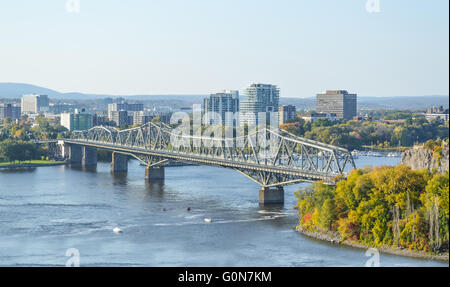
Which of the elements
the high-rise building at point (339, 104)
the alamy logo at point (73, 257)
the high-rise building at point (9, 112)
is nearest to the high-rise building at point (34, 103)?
the high-rise building at point (9, 112)

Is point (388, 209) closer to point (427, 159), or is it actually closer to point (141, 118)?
point (427, 159)

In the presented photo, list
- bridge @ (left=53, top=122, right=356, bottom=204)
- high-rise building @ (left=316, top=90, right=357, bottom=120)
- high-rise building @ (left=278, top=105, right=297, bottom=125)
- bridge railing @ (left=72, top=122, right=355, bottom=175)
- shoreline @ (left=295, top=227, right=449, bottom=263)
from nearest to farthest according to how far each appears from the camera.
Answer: shoreline @ (left=295, top=227, right=449, bottom=263)
bridge @ (left=53, top=122, right=356, bottom=204)
bridge railing @ (left=72, top=122, right=355, bottom=175)
high-rise building @ (left=278, top=105, right=297, bottom=125)
high-rise building @ (left=316, top=90, right=357, bottom=120)

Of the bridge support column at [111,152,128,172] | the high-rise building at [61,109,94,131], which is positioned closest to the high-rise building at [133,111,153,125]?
the high-rise building at [61,109,94,131]

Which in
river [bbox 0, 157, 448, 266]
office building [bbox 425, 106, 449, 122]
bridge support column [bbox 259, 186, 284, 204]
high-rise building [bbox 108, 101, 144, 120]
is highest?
high-rise building [bbox 108, 101, 144, 120]

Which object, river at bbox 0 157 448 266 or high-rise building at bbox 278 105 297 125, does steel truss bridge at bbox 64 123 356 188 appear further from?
high-rise building at bbox 278 105 297 125

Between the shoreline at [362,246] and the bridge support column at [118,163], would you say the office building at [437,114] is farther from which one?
the shoreline at [362,246]

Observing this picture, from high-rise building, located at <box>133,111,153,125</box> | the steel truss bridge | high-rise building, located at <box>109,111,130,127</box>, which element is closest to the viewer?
the steel truss bridge
